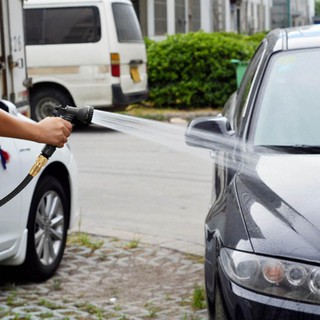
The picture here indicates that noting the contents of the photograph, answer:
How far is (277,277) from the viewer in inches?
139

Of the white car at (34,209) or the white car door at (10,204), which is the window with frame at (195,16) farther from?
the white car door at (10,204)

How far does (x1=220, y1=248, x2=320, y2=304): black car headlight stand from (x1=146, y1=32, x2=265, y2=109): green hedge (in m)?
14.7

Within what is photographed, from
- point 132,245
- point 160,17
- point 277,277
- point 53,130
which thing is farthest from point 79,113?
point 160,17

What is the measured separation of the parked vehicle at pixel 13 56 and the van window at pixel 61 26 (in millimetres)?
6213

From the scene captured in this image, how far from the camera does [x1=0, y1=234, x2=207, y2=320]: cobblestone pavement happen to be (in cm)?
556

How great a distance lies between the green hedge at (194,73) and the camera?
18.4 metres

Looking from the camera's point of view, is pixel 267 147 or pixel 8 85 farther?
pixel 8 85

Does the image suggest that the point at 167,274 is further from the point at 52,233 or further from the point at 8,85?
the point at 8,85

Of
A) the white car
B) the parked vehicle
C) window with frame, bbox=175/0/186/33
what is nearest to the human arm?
the white car

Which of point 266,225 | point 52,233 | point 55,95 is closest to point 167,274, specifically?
point 52,233

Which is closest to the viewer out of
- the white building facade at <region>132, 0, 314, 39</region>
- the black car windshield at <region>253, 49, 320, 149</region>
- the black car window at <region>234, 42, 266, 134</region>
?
the black car windshield at <region>253, 49, 320, 149</region>

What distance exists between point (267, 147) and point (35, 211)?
74.9 inches

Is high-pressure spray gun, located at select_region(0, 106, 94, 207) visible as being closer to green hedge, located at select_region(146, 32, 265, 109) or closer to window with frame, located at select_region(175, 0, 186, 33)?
green hedge, located at select_region(146, 32, 265, 109)

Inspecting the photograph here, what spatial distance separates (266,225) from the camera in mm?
3744
